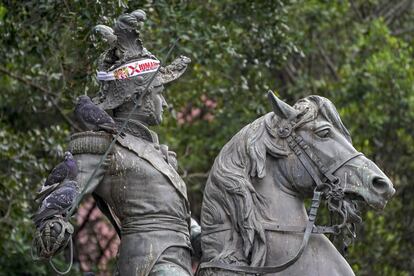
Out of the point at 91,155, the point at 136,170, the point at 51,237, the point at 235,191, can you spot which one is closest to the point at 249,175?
the point at 235,191

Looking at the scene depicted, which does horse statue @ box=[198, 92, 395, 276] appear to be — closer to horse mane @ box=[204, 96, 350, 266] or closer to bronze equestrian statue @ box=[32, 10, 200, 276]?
horse mane @ box=[204, 96, 350, 266]

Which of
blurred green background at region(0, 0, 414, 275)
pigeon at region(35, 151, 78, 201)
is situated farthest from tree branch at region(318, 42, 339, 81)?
pigeon at region(35, 151, 78, 201)

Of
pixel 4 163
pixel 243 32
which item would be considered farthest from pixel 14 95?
pixel 243 32

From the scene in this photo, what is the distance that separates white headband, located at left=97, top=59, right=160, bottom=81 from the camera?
35.6ft

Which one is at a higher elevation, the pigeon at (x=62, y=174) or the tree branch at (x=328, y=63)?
the pigeon at (x=62, y=174)

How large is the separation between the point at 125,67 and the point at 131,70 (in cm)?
5

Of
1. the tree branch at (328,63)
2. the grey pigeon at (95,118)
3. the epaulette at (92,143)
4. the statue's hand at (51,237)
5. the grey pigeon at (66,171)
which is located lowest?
the tree branch at (328,63)

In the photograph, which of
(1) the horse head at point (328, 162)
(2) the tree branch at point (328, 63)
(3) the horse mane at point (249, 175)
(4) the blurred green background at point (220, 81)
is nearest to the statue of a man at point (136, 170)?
(3) the horse mane at point (249, 175)

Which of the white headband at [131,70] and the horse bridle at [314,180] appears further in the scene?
the white headband at [131,70]

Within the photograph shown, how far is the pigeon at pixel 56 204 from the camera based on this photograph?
10.3 m

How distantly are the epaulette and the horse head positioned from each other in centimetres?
115

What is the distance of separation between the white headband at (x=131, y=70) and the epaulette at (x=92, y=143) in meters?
0.44

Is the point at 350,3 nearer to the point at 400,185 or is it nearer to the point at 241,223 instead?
the point at 400,185

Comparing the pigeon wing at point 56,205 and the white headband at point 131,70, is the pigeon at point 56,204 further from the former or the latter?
the white headband at point 131,70
